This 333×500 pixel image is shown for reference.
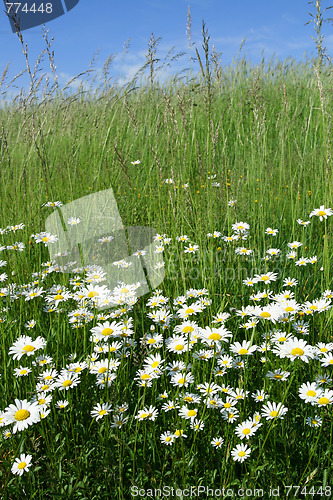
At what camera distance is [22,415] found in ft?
3.77

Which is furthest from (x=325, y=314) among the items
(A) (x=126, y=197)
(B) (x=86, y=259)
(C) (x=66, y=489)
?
(A) (x=126, y=197)

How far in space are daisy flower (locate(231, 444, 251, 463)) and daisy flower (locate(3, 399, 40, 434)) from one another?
0.63m

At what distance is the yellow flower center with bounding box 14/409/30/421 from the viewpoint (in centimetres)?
114

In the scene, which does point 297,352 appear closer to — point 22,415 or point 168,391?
point 168,391

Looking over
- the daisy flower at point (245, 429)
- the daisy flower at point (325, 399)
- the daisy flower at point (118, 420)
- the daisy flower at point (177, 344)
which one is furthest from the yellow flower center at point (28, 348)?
the daisy flower at point (325, 399)

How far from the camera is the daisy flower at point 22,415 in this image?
1.12 meters

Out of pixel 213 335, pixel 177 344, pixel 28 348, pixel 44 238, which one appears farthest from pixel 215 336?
pixel 44 238

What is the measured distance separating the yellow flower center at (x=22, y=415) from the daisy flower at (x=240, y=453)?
662mm

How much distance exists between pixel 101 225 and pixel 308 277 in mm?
1550

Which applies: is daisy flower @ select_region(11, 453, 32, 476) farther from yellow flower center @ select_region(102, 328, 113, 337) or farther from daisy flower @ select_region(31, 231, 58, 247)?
daisy flower @ select_region(31, 231, 58, 247)

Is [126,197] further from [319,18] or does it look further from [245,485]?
[245,485]

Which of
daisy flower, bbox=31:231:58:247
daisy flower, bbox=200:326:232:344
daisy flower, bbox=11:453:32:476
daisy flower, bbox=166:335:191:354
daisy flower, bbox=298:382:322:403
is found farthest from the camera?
daisy flower, bbox=31:231:58:247

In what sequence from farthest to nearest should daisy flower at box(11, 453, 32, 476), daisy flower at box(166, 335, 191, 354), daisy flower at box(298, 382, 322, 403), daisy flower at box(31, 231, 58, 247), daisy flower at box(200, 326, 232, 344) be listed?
daisy flower at box(31, 231, 58, 247)
daisy flower at box(166, 335, 191, 354)
daisy flower at box(200, 326, 232, 344)
daisy flower at box(298, 382, 322, 403)
daisy flower at box(11, 453, 32, 476)

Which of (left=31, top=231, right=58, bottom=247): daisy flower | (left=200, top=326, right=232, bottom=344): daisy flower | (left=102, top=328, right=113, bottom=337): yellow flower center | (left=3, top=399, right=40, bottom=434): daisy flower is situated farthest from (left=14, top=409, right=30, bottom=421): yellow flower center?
(left=31, top=231, right=58, bottom=247): daisy flower
